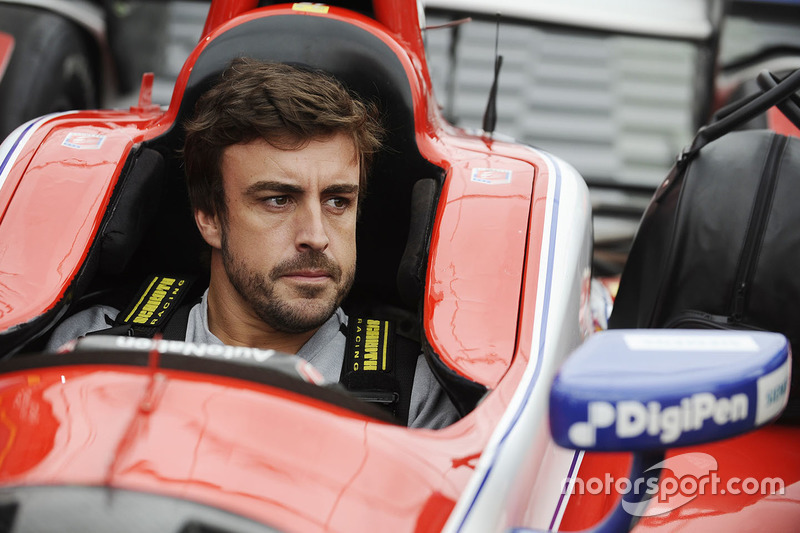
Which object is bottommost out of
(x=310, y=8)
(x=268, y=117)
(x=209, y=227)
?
(x=209, y=227)

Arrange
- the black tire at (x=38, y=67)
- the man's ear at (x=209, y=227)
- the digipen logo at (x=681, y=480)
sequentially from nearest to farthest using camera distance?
the digipen logo at (x=681, y=480)
the man's ear at (x=209, y=227)
the black tire at (x=38, y=67)

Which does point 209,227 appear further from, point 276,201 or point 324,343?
point 324,343

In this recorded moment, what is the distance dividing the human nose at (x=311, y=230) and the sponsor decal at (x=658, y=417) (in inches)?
34.4

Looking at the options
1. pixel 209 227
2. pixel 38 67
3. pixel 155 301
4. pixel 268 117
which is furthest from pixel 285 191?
pixel 38 67

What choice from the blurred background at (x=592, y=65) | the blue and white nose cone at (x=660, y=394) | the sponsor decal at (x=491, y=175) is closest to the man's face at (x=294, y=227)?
the sponsor decal at (x=491, y=175)

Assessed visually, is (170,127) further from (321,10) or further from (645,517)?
(645,517)

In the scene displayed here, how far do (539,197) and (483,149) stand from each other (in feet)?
0.79

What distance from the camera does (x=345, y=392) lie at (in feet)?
3.54

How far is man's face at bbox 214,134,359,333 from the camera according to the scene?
162 cm

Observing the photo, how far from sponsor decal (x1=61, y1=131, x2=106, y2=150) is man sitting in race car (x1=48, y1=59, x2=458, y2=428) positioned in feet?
0.56

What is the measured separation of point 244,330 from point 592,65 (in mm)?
3272

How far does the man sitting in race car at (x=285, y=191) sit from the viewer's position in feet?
5.31

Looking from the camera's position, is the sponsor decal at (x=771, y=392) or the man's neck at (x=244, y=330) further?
the man's neck at (x=244, y=330)

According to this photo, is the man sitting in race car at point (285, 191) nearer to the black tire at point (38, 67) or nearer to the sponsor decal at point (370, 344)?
the sponsor decal at point (370, 344)
